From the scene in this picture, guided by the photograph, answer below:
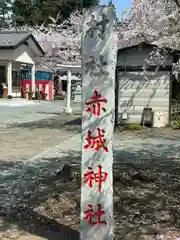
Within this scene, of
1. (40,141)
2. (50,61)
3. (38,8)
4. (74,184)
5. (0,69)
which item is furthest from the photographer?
(38,8)

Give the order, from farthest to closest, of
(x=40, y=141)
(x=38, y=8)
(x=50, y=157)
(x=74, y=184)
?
1. (x=38, y=8)
2. (x=40, y=141)
3. (x=50, y=157)
4. (x=74, y=184)

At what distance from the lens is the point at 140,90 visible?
1346 centimetres

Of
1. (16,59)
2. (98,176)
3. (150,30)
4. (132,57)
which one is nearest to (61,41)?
(16,59)

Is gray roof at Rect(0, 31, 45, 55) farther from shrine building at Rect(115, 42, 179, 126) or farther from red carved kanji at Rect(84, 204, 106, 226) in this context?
red carved kanji at Rect(84, 204, 106, 226)

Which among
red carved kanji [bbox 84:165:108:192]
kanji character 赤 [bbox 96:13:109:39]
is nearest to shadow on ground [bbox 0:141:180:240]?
red carved kanji [bbox 84:165:108:192]

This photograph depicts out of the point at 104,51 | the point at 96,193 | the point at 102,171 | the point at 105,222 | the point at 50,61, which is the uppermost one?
the point at 50,61

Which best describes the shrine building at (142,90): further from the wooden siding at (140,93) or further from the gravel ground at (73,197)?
the gravel ground at (73,197)

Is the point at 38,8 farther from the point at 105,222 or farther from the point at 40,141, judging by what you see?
the point at 105,222

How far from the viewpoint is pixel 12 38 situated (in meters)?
29.1

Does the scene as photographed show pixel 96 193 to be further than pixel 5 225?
No

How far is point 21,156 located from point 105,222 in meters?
5.20

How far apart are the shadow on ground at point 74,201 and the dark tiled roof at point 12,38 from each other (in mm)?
21563

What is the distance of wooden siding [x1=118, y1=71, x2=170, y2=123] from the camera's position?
43.8ft

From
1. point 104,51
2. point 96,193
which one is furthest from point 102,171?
point 104,51
